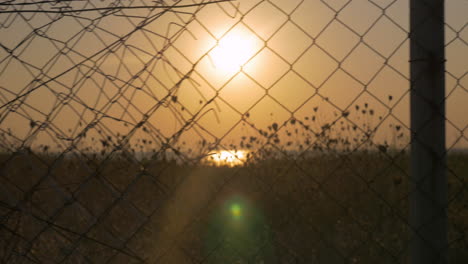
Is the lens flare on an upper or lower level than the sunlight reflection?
lower

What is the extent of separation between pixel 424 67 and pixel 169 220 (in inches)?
88.1

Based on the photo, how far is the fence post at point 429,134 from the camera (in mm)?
1523

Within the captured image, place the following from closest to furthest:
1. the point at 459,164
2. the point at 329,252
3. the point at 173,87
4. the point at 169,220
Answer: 1. the point at 173,87
2. the point at 329,252
3. the point at 169,220
4. the point at 459,164

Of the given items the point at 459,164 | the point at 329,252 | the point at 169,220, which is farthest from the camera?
the point at 459,164

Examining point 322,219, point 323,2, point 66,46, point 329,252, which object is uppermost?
point 323,2

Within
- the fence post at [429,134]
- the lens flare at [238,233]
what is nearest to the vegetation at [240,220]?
the lens flare at [238,233]

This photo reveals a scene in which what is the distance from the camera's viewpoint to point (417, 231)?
1543 mm

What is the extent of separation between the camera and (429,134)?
1524 mm

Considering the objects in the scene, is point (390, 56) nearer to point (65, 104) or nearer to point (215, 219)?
point (65, 104)

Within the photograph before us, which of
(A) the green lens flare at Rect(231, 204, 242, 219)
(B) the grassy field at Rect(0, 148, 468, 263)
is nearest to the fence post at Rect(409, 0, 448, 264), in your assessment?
(B) the grassy field at Rect(0, 148, 468, 263)

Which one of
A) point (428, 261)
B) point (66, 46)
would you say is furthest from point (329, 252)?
point (66, 46)

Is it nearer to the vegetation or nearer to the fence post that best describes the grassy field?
the vegetation

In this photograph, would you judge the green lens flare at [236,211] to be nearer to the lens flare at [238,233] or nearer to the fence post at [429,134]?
the lens flare at [238,233]

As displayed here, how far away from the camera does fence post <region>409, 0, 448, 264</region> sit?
152 centimetres
